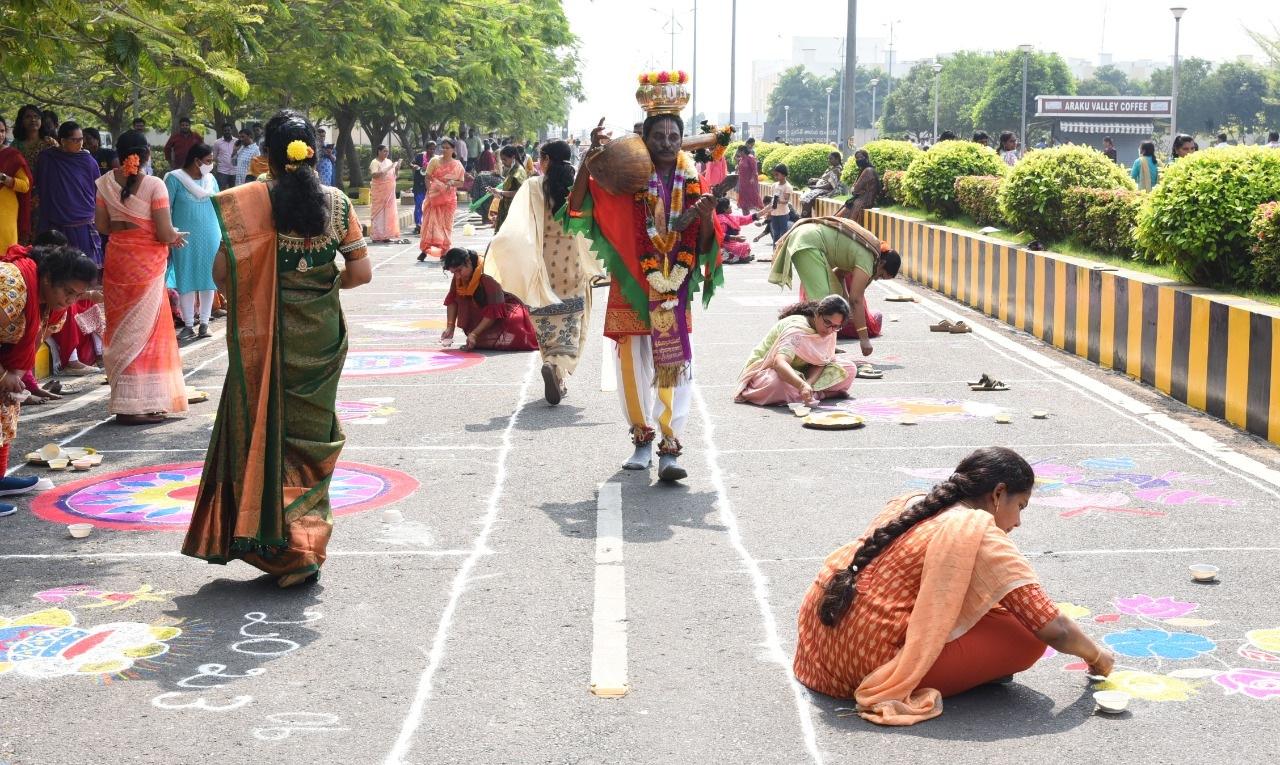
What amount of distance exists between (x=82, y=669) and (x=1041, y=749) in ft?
10.7

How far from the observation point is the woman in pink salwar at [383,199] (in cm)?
2702

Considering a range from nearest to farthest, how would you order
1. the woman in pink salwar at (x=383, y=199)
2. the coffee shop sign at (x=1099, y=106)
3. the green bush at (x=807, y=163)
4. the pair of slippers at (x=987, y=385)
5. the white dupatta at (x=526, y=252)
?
the white dupatta at (x=526, y=252), the pair of slippers at (x=987, y=385), the woman in pink salwar at (x=383, y=199), the green bush at (x=807, y=163), the coffee shop sign at (x=1099, y=106)

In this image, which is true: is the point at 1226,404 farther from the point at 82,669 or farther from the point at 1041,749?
the point at 82,669

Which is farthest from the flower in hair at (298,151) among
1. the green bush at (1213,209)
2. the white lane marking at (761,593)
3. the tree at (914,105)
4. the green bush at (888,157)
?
the tree at (914,105)

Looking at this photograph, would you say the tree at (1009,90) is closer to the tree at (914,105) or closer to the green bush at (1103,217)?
the tree at (914,105)

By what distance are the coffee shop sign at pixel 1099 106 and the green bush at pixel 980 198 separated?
183 ft

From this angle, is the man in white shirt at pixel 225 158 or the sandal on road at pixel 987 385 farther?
the man in white shirt at pixel 225 158

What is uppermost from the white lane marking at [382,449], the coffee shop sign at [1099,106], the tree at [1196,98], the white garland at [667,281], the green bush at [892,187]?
the tree at [1196,98]

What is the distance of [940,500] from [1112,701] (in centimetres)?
83

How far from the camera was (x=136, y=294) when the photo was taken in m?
10.5

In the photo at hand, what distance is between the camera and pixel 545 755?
466cm

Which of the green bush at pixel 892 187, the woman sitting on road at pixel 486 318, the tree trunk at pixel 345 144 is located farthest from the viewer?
the tree trunk at pixel 345 144

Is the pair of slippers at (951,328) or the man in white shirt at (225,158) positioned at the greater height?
the man in white shirt at (225,158)

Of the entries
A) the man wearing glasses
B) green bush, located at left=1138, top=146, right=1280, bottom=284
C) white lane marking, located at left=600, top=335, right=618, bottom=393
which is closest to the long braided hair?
white lane marking, located at left=600, top=335, right=618, bottom=393
